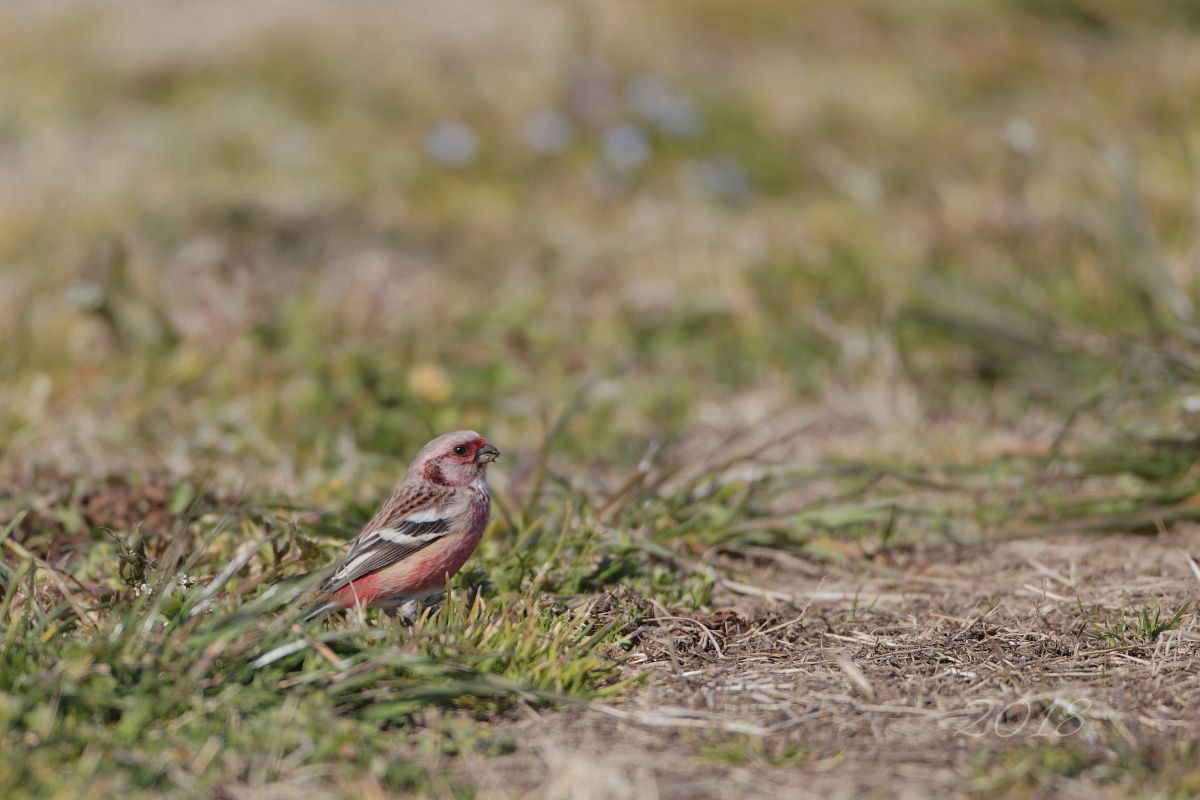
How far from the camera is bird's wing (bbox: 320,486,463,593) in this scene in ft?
12.5

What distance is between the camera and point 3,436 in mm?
5207

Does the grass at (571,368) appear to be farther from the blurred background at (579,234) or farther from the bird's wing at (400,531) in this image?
the bird's wing at (400,531)

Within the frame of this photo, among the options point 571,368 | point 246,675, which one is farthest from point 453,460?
point 571,368

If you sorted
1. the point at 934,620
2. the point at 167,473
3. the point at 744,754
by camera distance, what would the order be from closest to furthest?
1. the point at 744,754
2. the point at 934,620
3. the point at 167,473

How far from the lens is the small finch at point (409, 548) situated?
383 cm

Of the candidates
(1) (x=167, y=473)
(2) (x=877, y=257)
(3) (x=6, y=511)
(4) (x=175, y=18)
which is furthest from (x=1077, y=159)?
(4) (x=175, y=18)

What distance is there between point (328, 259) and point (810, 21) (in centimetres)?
698

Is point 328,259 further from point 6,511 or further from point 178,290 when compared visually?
point 6,511

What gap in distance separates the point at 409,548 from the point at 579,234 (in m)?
4.97

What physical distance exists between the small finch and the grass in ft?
0.44

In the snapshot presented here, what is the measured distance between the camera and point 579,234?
860 cm

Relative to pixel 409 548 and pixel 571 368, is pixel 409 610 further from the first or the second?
pixel 571 368

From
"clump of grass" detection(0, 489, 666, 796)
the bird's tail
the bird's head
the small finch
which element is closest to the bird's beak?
the bird's head

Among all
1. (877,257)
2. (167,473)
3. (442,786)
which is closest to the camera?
(442,786)
